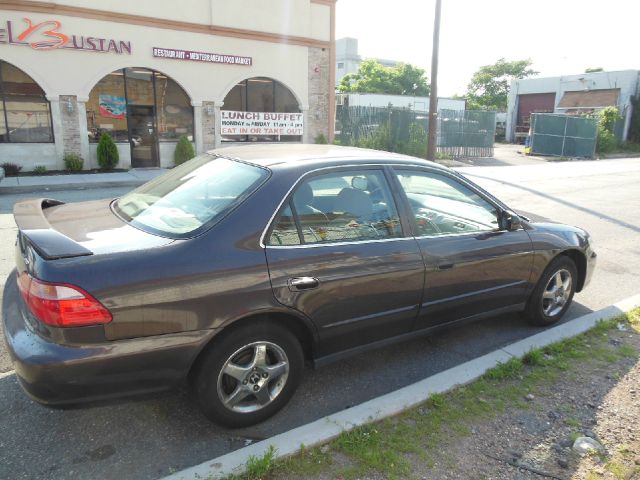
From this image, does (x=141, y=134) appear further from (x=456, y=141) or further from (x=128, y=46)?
(x=456, y=141)

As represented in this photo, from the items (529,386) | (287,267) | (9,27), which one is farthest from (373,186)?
(9,27)

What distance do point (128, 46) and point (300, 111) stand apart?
704 cm

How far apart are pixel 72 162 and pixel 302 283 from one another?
625 inches

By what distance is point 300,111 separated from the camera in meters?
20.8

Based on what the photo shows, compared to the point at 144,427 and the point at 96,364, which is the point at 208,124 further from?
the point at 96,364

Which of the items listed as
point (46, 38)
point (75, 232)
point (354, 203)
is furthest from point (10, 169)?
point (354, 203)

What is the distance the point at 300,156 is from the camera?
135 inches

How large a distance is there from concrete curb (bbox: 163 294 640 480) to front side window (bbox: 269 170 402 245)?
41.3 inches

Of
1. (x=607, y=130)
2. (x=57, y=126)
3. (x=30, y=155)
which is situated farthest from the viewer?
(x=607, y=130)

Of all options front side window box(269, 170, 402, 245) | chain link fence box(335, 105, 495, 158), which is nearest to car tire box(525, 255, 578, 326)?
front side window box(269, 170, 402, 245)

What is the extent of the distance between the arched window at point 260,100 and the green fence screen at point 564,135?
17.2m

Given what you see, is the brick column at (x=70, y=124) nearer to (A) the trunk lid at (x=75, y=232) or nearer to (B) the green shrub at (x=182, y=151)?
(B) the green shrub at (x=182, y=151)

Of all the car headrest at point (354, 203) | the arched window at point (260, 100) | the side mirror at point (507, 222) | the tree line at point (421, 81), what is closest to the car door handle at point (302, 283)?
the car headrest at point (354, 203)

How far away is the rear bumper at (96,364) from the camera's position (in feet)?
7.86
